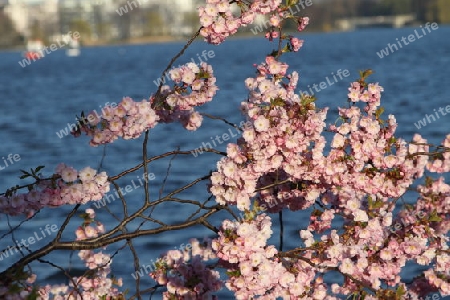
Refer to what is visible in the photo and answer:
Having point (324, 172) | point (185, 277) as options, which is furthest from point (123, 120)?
point (324, 172)

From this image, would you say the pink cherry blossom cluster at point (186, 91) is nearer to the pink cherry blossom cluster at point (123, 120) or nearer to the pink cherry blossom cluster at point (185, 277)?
the pink cherry blossom cluster at point (123, 120)

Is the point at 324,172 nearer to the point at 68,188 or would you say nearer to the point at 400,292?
the point at 400,292

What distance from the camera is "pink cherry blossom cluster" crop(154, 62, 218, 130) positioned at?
5625mm

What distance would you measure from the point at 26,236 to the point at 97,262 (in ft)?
36.7

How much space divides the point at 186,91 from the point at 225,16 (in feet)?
1.89

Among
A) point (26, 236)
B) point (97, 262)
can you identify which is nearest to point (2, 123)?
point (26, 236)

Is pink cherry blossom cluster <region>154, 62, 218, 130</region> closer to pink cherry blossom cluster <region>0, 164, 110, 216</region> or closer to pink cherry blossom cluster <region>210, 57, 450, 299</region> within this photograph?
pink cherry blossom cluster <region>210, 57, 450, 299</region>

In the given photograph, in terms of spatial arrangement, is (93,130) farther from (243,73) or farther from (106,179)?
(243,73)

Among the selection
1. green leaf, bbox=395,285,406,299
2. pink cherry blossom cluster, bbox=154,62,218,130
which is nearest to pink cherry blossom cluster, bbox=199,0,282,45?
pink cherry blossom cluster, bbox=154,62,218,130

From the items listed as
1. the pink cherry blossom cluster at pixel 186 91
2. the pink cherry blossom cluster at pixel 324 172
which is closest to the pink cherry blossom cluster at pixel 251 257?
the pink cherry blossom cluster at pixel 324 172

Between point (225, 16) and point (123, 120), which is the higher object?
point (225, 16)

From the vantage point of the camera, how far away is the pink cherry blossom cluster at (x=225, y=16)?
5.30m

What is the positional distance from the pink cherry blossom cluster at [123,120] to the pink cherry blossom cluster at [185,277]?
2.60 ft

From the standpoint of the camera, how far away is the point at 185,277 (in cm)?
543
